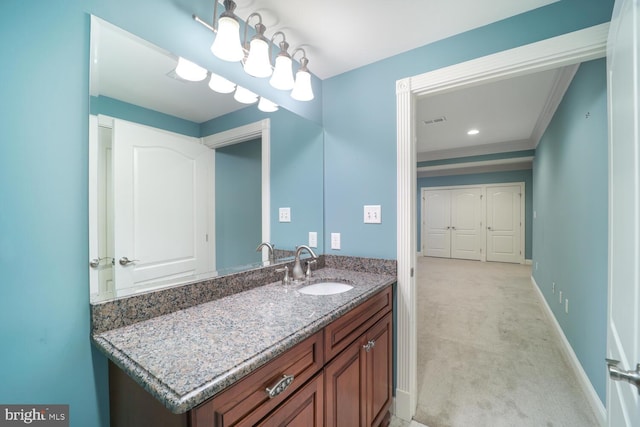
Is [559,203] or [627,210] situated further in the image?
[559,203]

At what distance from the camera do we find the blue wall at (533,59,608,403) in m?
1.63

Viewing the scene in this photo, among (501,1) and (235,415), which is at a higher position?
(501,1)

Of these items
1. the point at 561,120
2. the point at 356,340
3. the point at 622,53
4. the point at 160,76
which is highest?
the point at 561,120

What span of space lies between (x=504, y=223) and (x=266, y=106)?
→ 702 centimetres

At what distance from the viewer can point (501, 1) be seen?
1.31 metres

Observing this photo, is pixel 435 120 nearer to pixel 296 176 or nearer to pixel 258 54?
pixel 296 176

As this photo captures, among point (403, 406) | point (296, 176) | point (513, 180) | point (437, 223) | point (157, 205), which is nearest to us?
point (157, 205)

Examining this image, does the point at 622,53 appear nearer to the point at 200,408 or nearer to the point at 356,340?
the point at 356,340

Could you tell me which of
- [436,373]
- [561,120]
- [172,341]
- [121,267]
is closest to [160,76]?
[121,267]

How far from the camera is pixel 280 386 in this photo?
802 mm

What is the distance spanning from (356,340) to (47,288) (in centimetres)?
117

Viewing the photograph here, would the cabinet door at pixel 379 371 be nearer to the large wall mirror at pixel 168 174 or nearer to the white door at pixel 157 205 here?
the large wall mirror at pixel 168 174

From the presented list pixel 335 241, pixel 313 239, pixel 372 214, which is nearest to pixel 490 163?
pixel 372 214

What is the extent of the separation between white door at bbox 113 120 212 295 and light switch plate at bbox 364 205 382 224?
3.46ft
